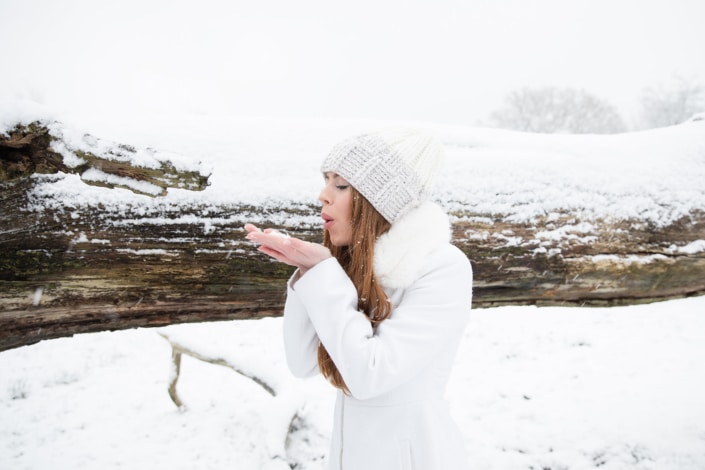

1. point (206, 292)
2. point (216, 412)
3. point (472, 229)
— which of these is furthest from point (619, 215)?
point (216, 412)

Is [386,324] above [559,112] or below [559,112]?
below

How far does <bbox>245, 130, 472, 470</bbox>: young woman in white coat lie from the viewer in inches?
40.2

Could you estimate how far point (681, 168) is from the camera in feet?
7.89

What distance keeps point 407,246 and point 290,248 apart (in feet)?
1.06

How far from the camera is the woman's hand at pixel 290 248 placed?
3.36ft

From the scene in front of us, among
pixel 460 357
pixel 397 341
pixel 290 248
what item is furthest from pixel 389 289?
pixel 460 357

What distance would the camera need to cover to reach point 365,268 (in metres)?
1.12

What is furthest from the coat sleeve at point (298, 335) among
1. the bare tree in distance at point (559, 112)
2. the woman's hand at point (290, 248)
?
the bare tree in distance at point (559, 112)

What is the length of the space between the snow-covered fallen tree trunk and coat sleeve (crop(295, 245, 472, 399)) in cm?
82

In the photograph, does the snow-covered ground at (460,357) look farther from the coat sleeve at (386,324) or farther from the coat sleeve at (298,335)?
the coat sleeve at (386,324)

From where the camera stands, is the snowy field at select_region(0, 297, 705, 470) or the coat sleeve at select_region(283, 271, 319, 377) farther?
the snowy field at select_region(0, 297, 705, 470)

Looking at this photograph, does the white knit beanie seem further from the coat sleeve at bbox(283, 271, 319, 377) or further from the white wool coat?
the coat sleeve at bbox(283, 271, 319, 377)

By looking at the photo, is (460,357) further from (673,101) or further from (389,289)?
(673,101)

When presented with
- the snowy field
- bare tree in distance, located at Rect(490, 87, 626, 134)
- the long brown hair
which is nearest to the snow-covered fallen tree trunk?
the long brown hair
